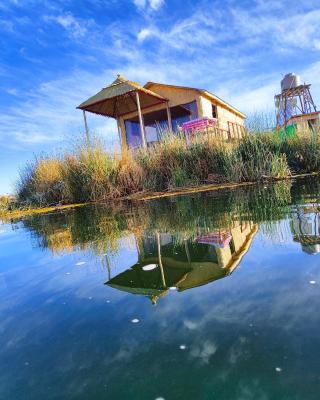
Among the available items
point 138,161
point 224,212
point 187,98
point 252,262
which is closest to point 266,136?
point 138,161

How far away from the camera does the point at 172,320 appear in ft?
3.46

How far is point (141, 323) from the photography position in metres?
1.06

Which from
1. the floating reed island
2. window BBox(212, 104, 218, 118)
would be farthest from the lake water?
window BBox(212, 104, 218, 118)

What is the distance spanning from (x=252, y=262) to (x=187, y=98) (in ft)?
42.4

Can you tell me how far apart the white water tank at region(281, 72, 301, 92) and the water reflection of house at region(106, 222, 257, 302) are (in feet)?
69.9

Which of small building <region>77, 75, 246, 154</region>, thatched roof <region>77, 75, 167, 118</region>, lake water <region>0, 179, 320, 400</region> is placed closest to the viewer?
lake water <region>0, 179, 320, 400</region>

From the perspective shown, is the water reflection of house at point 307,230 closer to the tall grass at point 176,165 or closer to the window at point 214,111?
the tall grass at point 176,165

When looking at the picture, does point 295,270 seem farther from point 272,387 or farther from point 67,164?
point 67,164

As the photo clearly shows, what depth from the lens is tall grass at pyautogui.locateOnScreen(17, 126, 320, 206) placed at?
6176mm

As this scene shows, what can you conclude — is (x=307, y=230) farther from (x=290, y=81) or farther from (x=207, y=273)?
(x=290, y=81)

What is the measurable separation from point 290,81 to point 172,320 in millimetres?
22814

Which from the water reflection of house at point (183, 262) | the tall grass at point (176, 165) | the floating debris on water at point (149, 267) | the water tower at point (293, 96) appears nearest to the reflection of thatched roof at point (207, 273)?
the water reflection of house at point (183, 262)

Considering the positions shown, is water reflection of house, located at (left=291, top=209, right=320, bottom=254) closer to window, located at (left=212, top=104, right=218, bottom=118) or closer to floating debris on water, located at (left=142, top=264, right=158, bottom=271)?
floating debris on water, located at (left=142, top=264, right=158, bottom=271)

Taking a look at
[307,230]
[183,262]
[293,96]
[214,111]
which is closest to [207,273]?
[183,262]
